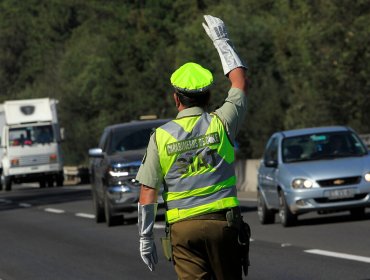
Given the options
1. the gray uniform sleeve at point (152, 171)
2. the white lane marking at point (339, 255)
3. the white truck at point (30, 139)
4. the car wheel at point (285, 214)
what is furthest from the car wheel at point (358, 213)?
the white truck at point (30, 139)

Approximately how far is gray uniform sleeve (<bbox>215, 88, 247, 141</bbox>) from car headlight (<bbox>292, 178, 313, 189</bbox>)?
11.7 meters

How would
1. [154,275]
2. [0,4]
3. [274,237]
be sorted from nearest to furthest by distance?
[154,275]
[274,237]
[0,4]

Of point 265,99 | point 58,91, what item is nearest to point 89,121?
point 58,91

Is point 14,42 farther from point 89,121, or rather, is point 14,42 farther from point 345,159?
point 345,159

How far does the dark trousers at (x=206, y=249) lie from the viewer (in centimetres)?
659

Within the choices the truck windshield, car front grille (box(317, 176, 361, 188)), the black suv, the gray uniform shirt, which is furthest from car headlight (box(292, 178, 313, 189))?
the truck windshield

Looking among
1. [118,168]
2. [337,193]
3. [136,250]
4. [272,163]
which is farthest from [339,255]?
[118,168]

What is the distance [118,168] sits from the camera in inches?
871

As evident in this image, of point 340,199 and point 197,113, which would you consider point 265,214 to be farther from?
point 197,113

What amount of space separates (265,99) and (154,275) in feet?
164

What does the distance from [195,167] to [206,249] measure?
1.39 feet

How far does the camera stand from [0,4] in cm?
15362

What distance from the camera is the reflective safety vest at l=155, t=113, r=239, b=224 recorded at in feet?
21.9

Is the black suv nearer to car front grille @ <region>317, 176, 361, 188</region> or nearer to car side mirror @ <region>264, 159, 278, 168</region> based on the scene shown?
car side mirror @ <region>264, 159, 278, 168</region>
